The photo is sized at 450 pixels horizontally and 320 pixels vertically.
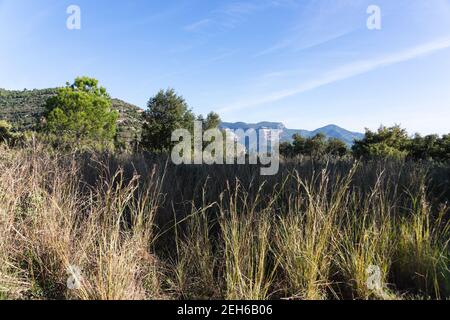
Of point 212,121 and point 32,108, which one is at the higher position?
point 32,108

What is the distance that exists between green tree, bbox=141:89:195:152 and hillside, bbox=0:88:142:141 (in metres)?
9.17

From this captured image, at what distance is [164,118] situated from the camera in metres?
26.6

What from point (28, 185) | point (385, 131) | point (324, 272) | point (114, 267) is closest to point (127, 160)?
point (28, 185)

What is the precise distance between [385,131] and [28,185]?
74.3 ft

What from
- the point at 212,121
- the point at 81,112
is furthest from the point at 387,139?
the point at 81,112

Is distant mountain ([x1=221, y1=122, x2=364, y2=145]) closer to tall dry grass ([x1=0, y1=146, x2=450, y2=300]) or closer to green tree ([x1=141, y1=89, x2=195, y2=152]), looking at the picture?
green tree ([x1=141, y1=89, x2=195, y2=152])

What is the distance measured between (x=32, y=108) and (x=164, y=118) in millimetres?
28916

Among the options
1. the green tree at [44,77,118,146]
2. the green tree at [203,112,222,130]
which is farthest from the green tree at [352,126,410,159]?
the green tree at [44,77,118,146]

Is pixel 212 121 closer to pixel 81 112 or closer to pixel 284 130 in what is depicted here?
pixel 284 130

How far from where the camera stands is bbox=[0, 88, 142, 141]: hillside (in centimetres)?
3881

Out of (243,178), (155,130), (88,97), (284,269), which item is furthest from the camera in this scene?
(88,97)

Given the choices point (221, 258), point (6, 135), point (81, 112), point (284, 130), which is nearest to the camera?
point (221, 258)
